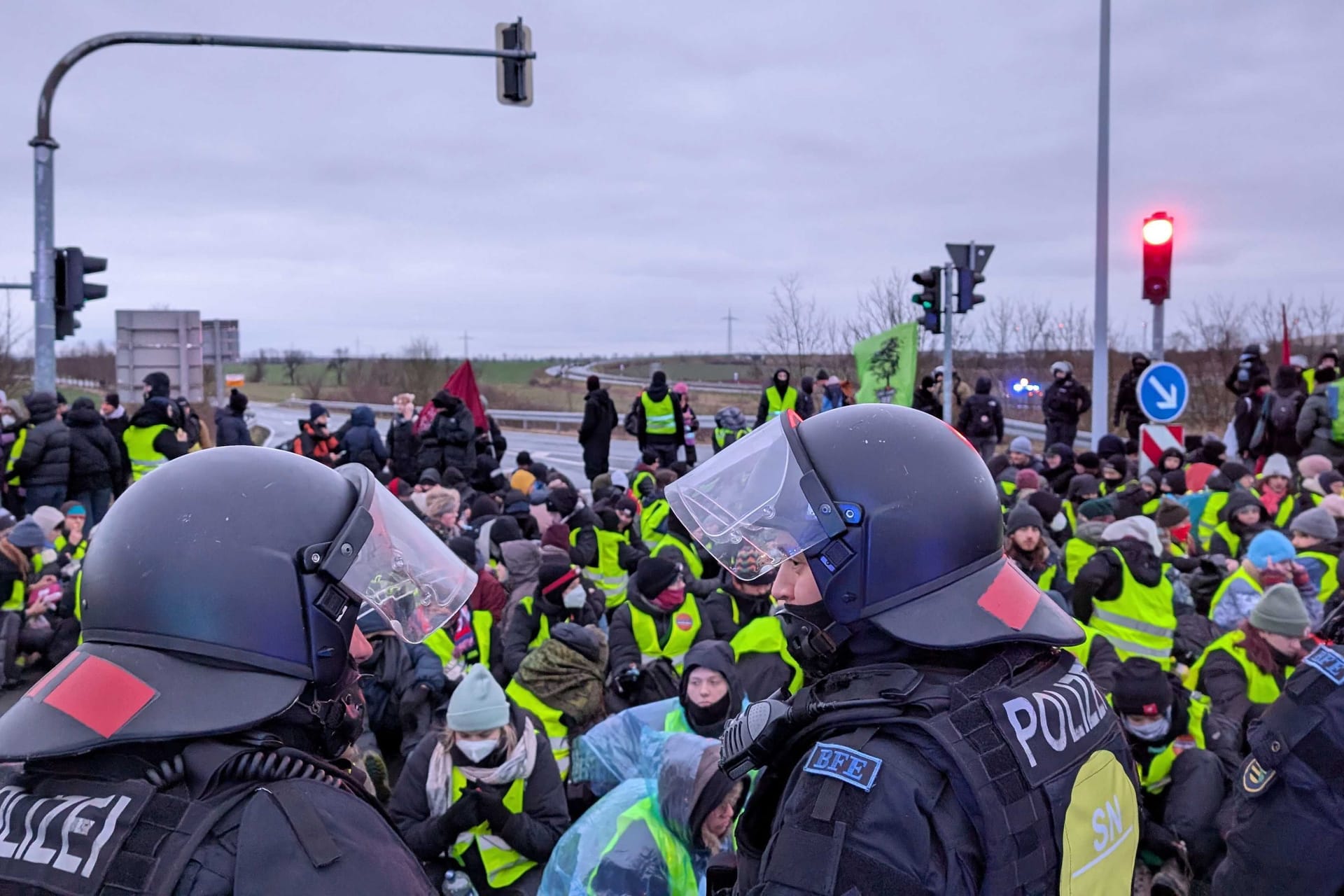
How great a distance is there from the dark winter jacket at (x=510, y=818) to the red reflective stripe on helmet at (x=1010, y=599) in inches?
106

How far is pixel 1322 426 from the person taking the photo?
1201cm

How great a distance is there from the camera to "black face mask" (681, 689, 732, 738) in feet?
15.5

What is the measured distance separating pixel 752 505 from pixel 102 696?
4.30 feet

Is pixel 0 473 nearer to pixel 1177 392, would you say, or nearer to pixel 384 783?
pixel 384 783

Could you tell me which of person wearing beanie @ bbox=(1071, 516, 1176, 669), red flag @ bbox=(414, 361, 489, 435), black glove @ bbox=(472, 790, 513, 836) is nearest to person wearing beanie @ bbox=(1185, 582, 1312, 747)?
person wearing beanie @ bbox=(1071, 516, 1176, 669)

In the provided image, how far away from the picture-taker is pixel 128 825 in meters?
1.51

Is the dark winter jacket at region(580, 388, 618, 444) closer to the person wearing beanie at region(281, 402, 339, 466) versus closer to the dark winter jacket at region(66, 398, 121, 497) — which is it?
the person wearing beanie at region(281, 402, 339, 466)

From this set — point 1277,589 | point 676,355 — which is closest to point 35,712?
point 1277,589

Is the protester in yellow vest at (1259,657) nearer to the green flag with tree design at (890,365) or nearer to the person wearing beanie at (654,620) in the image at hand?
the person wearing beanie at (654,620)

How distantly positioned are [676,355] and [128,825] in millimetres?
67451

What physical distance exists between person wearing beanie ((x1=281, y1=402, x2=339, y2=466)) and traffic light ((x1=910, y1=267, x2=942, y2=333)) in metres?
7.38

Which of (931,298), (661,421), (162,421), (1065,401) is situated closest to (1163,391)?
(931,298)

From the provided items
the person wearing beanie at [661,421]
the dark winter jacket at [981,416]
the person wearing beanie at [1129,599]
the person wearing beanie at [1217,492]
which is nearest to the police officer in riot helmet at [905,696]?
the person wearing beanie at [1129,599]

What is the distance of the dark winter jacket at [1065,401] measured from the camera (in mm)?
15359
